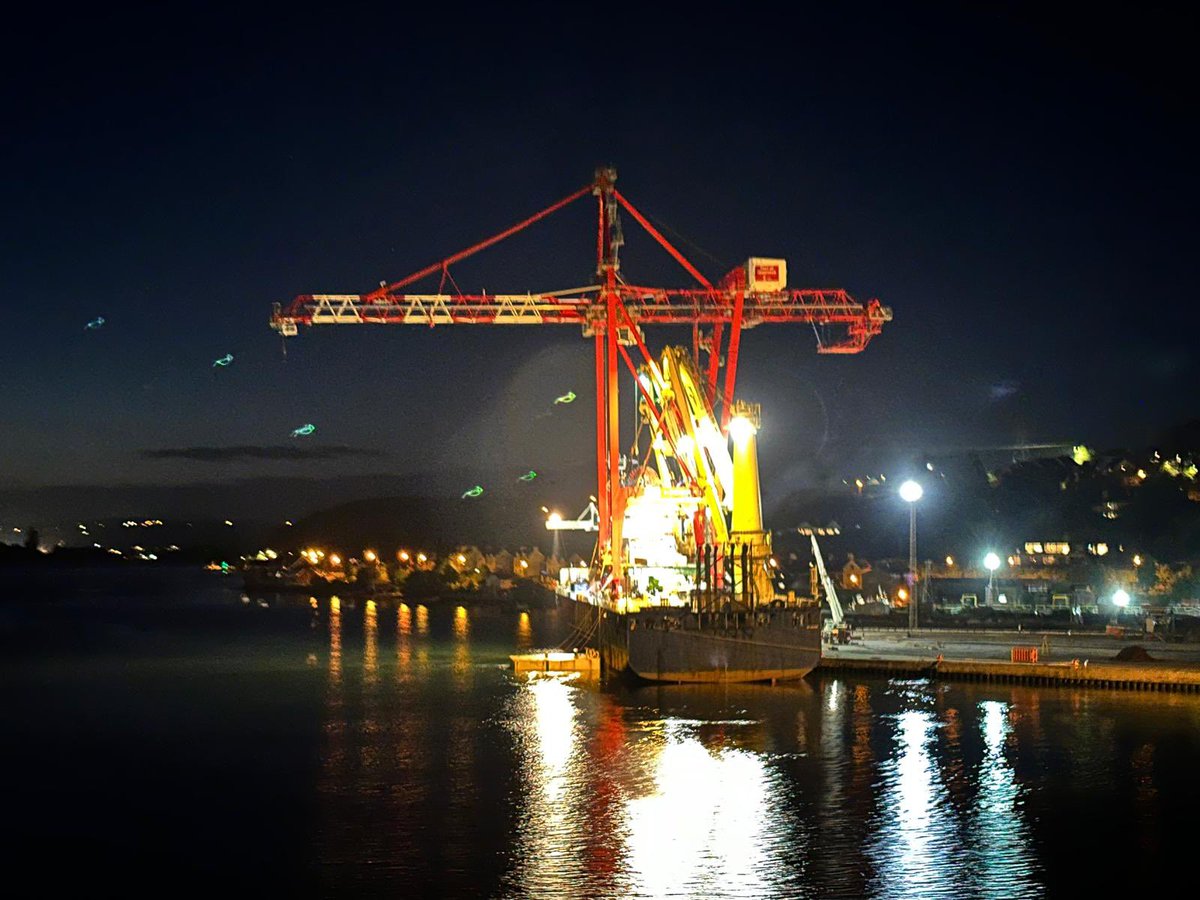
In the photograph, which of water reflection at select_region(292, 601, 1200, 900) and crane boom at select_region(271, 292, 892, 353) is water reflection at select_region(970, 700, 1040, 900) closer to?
water reflection at select_region(292, 601, 1200, 900)

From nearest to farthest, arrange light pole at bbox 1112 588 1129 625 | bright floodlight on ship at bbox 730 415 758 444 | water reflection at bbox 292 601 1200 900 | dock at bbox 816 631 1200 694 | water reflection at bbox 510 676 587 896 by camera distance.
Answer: water reflection at bbox 510 676 587 896 → water reflection at bbox 292 601 1200 900 → dock at bbox 816 631 1200 694 → bright floodlight on ship at bbox 730 415 758 444 → light pole at bbox 1112 588 1129 625

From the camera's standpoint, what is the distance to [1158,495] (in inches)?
3782

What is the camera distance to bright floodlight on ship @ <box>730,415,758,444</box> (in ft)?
159

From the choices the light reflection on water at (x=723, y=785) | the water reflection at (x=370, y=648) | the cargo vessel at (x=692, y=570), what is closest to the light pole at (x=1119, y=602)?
the cargo vessel at (x=692, y=570)

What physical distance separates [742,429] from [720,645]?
877 centimetres

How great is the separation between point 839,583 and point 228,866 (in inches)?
3051

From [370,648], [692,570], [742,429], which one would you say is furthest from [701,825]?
[370,648]

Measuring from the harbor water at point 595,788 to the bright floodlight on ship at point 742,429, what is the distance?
8525mm

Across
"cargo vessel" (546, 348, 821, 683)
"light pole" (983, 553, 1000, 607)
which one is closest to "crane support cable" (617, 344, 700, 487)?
"cargo vessel" (546, 348, 821, 683)

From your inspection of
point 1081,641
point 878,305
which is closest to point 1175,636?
point 1081,641

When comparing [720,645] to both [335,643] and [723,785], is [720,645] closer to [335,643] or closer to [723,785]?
[723,785]

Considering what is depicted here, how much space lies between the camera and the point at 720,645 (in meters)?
43.0

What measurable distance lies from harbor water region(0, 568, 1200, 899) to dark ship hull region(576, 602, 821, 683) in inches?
34.6

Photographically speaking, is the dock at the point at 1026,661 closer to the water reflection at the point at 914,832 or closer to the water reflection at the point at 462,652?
A: the water reflection at the point at 914,832
